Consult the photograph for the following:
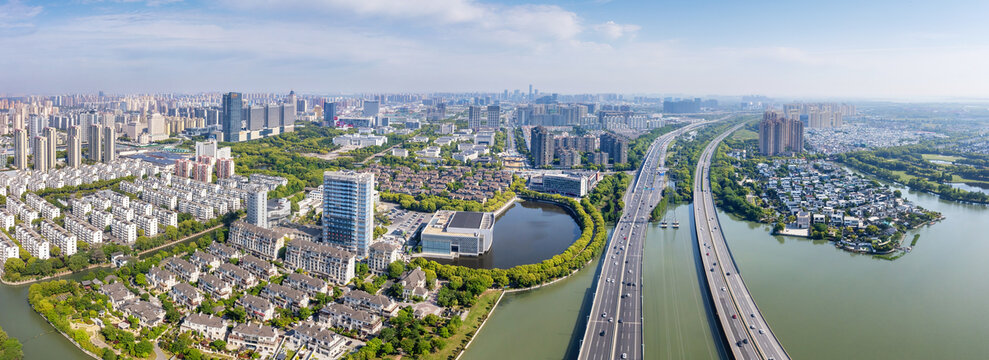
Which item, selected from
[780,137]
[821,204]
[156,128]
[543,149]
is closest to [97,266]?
[543,149]

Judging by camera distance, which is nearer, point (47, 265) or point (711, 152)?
point (47, 265)

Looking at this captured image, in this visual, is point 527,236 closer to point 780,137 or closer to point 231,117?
point 780,137

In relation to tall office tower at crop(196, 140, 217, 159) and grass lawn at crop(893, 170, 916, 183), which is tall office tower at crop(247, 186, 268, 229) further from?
grass lawn at crop(893, 170, 916, 183)

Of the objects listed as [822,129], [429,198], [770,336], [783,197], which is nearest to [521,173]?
[429,198]

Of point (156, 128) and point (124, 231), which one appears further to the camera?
point (156, 128)

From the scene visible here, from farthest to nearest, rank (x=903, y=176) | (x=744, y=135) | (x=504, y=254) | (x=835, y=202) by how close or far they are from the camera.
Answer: (x=744, y=135) → (x=903, y=176) → (x=835, y=202) → (x=504, y=254)

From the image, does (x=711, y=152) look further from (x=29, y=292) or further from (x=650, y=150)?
(x=29, y=292)
